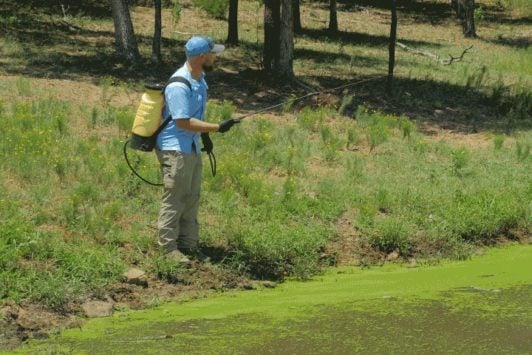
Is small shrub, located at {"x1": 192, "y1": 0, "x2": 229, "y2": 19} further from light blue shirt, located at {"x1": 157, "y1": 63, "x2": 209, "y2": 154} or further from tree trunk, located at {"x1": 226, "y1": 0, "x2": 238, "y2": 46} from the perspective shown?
light blue shirt, located at {"x1": 157, "y1": 63, "x2": 209, "y2": 154}

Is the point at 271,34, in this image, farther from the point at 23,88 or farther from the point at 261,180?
the point at 261,180

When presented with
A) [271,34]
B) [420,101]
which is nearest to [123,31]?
[271,34]

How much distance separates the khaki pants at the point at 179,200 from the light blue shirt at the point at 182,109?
0.08 m

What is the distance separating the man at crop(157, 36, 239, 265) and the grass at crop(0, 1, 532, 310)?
36 cm

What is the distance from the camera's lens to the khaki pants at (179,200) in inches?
352

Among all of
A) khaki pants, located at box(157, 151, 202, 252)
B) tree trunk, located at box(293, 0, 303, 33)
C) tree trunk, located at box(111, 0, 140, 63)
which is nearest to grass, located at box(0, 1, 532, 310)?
khaki pants, located at box(157, 151, 202, 252)

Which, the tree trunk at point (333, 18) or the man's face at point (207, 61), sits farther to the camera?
the tree trunk at point (333, 18)

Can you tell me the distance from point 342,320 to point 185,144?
6.62 ft

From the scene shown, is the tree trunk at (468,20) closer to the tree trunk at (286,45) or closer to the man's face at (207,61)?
the tree trunk at (286,45)

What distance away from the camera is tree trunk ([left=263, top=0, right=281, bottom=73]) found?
18844 millimetres

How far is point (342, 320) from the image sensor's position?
26.9ft

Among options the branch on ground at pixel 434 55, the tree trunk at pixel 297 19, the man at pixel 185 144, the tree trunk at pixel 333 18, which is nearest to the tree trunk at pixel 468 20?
the branch on ground at pixel 434 55

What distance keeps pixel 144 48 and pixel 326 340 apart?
14.9m

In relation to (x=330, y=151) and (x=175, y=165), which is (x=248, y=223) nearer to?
(x=175, y=165)
